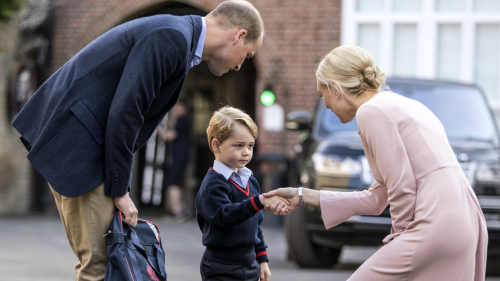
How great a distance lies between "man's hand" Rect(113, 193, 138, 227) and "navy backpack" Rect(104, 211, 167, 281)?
0.08ft

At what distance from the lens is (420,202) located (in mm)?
2576

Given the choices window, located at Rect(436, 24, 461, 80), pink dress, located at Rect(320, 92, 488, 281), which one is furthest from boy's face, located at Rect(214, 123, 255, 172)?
window, located at Rect(436, 24, 461, 80)

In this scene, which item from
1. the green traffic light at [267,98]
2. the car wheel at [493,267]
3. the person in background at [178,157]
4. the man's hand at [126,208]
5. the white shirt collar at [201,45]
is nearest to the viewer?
the man's hand at [126,208]

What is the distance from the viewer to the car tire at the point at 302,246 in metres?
6.23

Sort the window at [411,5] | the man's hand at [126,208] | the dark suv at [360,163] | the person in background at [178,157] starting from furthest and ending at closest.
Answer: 1. the window at [411,5]
2. the person in background at [178,157]
3. the dark suv at [360,163]
4. the man's hand at [126,208]

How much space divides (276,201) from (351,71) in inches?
28.0

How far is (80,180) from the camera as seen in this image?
2.85 meters

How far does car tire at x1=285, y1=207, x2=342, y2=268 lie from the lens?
20.4ft

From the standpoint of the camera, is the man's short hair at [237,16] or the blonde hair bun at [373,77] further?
the man's short hair at [237,16]

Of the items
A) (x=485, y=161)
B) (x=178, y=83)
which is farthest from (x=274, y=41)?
(x=178, y=83)

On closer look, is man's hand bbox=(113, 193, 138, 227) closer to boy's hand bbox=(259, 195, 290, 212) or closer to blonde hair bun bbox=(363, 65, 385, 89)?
boy's hand bbox=(259, 195, 290, 212)

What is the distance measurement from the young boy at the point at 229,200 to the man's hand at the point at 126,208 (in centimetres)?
33

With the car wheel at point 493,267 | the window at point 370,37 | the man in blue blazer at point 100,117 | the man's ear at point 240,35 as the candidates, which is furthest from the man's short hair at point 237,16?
the window at point 370,37

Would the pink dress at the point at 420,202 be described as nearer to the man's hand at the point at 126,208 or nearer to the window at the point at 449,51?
the man's hand at the point at 126,208
